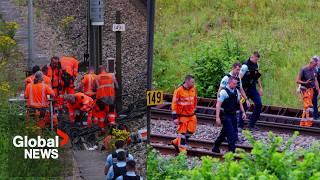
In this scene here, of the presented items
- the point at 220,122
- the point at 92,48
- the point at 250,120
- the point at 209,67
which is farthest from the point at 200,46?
the point at 92,48

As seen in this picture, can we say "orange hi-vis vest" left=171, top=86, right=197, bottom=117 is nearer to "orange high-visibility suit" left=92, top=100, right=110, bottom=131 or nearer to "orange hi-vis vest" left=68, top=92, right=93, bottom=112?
"orange hi-vis vest" left=68, top=92, right=93, bottom=112

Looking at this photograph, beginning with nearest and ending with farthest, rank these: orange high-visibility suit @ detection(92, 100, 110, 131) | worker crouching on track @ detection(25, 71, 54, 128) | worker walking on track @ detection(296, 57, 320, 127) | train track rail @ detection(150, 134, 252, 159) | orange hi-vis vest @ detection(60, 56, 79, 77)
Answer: worker crouching on track @ detection(25, 71, 54, 128) → orange high-visibility suit @ detection(92, 100, 110, 131) → orange hi-vis vest @ detection(60, 56, 79, 77) → train track rail @ detection(150, 134, 252, 159) → worker walking on track @ detection(296, 57, 320, 127)

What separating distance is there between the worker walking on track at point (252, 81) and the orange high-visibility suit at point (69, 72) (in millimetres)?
4288

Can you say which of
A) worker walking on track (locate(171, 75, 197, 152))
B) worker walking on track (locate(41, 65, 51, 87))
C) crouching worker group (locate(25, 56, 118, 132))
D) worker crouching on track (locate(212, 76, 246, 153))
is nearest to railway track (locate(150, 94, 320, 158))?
worker walking on track (locate(171, 75, 197, 152))

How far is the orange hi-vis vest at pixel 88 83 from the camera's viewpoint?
32.0 ft

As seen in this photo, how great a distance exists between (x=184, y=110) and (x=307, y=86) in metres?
3.38

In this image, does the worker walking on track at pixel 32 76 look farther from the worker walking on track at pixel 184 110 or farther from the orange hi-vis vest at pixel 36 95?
the worker walking on track at pixel 184 110

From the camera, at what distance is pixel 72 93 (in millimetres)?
10531

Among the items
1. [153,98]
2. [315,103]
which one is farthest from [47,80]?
[315,103]

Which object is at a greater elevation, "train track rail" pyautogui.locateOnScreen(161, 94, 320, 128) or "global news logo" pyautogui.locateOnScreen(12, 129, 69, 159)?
"global news logo" pyautogui.locateOnScreen(12, 129, 69, 159)

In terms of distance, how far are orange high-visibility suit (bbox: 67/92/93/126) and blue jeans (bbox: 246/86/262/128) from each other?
488 centimetres

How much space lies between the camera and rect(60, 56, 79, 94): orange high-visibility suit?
10381 mm

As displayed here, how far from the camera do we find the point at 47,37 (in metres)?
12.3

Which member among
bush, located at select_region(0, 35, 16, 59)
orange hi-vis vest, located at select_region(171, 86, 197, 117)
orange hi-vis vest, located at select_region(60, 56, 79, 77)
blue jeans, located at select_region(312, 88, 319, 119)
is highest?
bush, located at select_region(0, 35, 16, 59)
